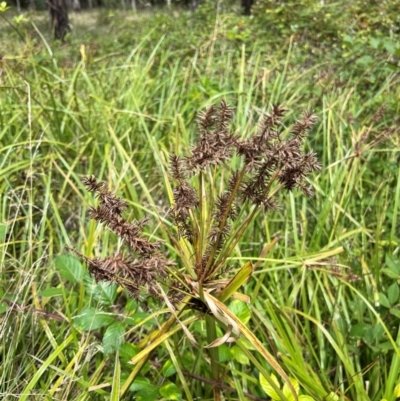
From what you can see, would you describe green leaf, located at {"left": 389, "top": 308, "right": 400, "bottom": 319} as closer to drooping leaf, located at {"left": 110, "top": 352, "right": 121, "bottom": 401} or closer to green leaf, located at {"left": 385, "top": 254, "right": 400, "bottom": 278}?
green leaf, located at {"left": 385, "top": 254, "right": 400, "bottom": 278}

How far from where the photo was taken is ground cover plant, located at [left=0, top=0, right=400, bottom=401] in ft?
3.30

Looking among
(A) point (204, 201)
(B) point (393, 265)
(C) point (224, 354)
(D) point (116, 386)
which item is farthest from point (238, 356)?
(B) point (393, 265)

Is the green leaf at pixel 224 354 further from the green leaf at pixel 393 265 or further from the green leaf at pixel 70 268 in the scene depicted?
the green leaf at pixel 393 265

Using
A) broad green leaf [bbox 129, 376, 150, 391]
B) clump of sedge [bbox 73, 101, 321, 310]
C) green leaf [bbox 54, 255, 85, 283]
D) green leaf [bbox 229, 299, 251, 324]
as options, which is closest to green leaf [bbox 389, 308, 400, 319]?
green leaf [bbox 229, 299, 251, 324]

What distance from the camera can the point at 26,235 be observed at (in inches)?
55.3

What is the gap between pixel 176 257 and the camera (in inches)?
52.3

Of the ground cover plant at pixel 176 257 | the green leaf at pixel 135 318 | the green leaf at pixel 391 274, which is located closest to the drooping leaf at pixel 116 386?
the ground cover plant at pixel 176 257

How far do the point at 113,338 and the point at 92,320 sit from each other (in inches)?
2.4

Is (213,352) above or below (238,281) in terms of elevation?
below

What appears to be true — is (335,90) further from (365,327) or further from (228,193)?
(228,193)

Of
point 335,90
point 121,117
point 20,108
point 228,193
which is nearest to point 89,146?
point 121,117

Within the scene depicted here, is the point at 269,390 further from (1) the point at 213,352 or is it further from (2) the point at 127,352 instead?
(2) the point at 127,352

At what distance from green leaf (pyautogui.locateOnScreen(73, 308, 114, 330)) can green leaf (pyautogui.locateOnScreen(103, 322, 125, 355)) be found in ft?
0.07

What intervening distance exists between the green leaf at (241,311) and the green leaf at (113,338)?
0.79ft
